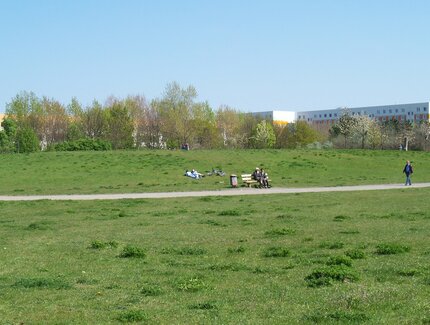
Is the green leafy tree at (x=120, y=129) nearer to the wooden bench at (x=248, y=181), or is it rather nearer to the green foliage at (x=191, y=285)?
the wooden bench at (x=248, y=181)

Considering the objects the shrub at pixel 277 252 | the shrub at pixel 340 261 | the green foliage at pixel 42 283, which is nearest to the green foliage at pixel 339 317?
the shrub at pixel 340 261

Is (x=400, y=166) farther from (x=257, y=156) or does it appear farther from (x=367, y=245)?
(x=367, y=245)

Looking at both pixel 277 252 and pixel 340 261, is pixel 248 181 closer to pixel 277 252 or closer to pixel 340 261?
pixel 277 252

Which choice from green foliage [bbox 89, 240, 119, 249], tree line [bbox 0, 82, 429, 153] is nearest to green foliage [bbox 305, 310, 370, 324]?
green foliage [bbox 89, 240, 119, 249]

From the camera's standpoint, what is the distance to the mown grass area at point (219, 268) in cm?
839

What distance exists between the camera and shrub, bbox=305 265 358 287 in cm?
1005

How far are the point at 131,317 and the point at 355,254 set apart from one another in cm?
591

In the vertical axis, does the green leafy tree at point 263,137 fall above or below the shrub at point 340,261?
above

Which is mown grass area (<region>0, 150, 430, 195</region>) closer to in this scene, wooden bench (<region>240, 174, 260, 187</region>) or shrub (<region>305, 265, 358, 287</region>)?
wooden bench (<region>240, 174, 260, 187</region>)

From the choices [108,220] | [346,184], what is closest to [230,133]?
[346,184]

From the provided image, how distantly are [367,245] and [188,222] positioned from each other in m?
7.54

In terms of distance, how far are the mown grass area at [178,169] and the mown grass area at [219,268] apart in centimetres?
1913

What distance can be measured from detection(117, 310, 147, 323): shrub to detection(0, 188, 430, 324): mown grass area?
0.02 meters

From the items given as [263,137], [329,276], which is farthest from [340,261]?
[263,137]
